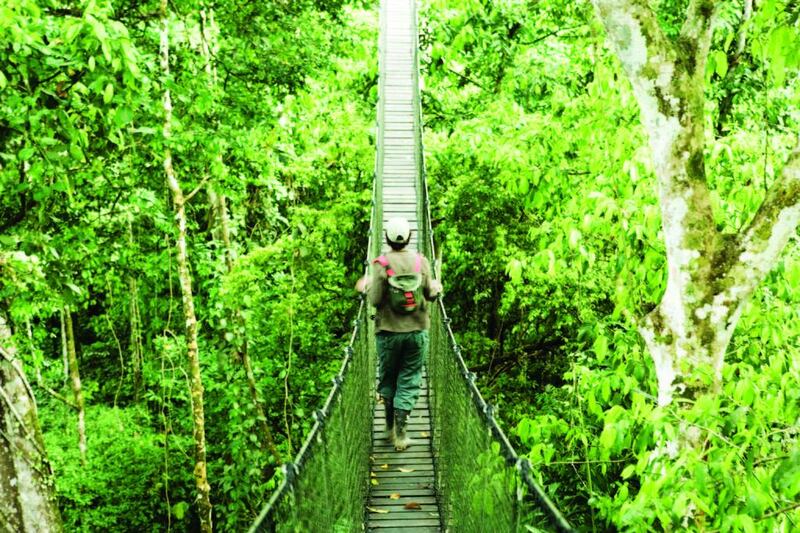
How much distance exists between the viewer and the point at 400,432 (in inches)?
129

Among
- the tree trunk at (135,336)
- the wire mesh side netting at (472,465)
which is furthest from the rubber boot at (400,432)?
the tree trunk at (135,336)

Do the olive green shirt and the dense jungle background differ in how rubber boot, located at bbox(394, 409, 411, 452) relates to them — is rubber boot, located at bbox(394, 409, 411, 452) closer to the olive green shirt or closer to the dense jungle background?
the olive green shirt

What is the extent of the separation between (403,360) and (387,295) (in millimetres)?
332

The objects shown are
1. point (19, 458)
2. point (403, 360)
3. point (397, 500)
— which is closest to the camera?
point (397, 500)

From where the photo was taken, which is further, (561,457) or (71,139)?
(561,457)

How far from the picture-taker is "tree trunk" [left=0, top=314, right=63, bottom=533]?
4000 mm

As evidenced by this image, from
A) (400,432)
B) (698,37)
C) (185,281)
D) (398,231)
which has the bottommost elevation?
(400,432)

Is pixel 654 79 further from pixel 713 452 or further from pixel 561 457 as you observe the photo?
pixel 561 457

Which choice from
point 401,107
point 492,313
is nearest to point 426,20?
point 401,107

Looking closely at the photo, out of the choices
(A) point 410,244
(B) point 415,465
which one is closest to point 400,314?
(B) point 415,465

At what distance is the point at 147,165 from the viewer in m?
5.21

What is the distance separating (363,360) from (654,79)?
180cm

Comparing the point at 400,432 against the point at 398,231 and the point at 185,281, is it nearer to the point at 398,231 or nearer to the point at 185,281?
the point at 398,231

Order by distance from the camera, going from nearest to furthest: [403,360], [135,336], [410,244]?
1. [403,360]
2. [410,244]
3. [135,336]
